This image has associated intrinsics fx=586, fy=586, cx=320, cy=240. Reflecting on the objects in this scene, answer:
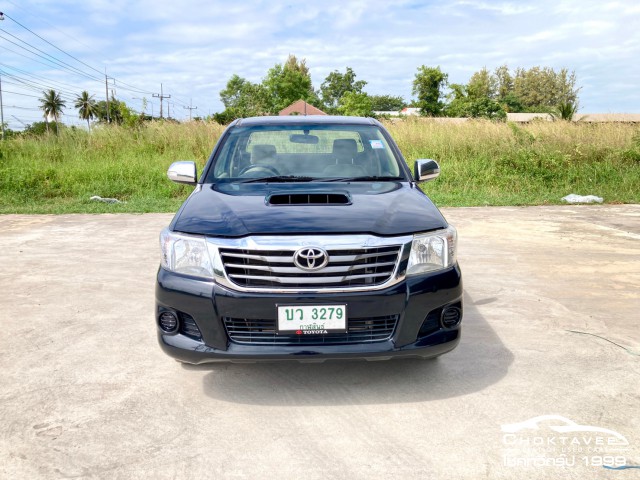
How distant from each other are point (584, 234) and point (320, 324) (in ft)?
21.7

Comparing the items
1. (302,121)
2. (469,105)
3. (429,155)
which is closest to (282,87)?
(469,105)

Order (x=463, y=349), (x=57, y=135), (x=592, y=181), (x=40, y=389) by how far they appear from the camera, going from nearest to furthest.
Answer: (x=40, y=389) < (x=463, y=349) < (x=592, y=181) < (x=57, y=135)

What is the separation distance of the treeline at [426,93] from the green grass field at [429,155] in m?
35.5

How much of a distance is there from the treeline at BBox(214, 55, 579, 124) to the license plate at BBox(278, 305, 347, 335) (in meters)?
49.0

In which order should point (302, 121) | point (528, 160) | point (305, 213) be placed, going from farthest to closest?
point (528, 160) → point (302, 121) → point (305, 213)

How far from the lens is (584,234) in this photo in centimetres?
829

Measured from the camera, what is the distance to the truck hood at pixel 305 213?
117 inches

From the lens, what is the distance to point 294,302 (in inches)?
112

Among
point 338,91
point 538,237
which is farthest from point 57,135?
point 338,91

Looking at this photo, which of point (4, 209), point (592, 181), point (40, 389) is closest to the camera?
point (40, 389)

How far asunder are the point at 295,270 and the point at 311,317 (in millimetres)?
242

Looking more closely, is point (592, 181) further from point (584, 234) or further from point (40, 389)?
point (40, 389)

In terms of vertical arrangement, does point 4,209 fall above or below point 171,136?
below

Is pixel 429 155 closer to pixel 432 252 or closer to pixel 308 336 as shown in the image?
pixel 432 252
